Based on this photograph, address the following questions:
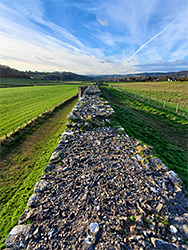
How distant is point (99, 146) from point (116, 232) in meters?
3.20

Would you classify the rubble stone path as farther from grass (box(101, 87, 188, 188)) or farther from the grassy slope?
grass (box(101, 87, 188, 188))

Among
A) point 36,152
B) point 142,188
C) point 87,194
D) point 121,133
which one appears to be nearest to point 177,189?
point 142,188

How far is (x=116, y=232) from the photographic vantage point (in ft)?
7.95

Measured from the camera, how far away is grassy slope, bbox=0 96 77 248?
3.72 metres

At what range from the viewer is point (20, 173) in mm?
5605

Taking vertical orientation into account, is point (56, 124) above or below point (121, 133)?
below

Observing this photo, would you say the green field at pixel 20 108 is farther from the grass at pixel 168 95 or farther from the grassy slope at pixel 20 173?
the grass at pixel 168 95

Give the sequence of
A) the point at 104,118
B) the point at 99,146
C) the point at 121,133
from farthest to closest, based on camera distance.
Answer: the point at 104,118 < the point at 121,133 < the point at 99,146

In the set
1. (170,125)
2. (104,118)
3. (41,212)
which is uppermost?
(104,118)

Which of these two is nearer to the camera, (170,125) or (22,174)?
(22,174)

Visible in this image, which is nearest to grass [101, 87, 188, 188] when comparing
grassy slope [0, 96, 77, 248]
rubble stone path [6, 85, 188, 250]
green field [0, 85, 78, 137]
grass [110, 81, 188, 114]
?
rubble stone path [6, 85, 188, 250]

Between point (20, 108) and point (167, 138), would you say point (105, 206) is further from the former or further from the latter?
point (20, 108)

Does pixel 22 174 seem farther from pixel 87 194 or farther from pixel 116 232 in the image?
pixel 116 232

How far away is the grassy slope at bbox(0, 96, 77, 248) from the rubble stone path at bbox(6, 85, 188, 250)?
4.05 feet
